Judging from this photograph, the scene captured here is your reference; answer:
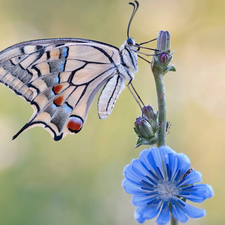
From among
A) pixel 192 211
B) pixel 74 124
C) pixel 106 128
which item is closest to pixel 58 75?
pixel 74 124

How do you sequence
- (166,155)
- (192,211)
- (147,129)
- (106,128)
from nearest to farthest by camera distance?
Answer: 1. (192,211)
2. (166,155)
3. (147,129)
4. (106,128)

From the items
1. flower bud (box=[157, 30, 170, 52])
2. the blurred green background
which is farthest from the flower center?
the blurred green background

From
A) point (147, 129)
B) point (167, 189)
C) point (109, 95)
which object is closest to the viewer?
point (167, 189)

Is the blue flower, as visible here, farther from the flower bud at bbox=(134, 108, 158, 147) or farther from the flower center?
the flower bud at bbox=(134, 108, 158, 147)

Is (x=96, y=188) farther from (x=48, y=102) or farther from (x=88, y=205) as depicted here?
(x=48, y=102)

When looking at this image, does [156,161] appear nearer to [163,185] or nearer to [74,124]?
[163,185]

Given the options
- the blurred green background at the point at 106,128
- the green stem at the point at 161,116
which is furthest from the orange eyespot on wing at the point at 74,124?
the blurred green background at the point at 106,128
